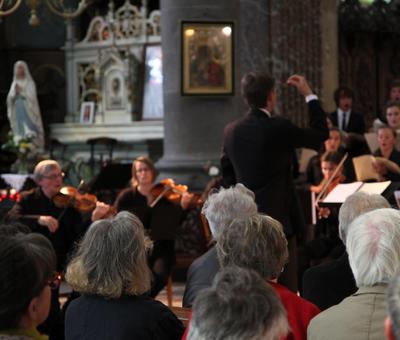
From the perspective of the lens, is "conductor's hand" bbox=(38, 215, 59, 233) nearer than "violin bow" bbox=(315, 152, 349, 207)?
Yes

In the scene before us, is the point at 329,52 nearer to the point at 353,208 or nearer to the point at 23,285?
the point at 353,208

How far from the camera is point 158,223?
27.5ft

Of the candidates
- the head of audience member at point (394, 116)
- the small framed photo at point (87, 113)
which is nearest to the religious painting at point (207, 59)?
the head of audience member at point (394, 116)

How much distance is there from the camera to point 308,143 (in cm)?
659

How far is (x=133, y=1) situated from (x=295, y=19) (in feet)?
23.0

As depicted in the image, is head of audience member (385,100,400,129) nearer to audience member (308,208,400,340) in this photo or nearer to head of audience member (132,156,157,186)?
head of audience member (132,156,157,186)

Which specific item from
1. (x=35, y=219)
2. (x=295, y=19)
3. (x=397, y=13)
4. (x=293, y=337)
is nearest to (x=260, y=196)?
(x=35, y=219)

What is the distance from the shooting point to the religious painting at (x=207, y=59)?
10.5m

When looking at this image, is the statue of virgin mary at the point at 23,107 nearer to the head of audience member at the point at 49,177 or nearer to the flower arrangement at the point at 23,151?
the flower arrangement at the point at 23,151

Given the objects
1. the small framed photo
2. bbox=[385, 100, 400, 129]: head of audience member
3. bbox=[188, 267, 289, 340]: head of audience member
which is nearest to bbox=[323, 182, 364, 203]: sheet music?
bbox=[385, 100, 400, 129]: head of audience member

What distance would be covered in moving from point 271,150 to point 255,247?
283cm

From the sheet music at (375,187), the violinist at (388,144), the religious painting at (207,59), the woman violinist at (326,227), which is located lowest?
the woman violinist at (326,227)

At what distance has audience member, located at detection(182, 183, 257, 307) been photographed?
477 centimetres

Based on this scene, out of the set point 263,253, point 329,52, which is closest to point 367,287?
point 263,253
